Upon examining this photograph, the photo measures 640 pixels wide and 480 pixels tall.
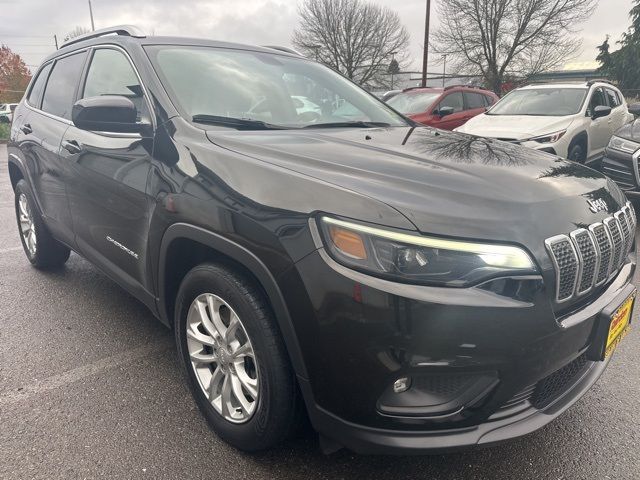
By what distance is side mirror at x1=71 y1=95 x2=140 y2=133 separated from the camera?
2.39 metres

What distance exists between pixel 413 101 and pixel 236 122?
347 inches

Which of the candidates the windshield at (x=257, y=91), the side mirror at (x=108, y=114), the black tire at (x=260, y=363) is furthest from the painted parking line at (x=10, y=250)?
the black tire at (x=260, y=363)

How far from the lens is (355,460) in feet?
6.82

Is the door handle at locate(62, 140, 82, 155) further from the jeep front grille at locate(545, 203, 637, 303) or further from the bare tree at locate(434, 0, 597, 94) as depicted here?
the bare tree at locate(434, 0, 597, 94)

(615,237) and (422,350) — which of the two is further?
(615,237)

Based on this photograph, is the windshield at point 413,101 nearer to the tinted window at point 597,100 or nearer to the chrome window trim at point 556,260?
the tinted window at point 597,100

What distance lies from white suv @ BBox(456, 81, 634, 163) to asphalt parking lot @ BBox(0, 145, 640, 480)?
14.4ft

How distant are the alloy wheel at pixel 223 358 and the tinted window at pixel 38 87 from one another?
279cm

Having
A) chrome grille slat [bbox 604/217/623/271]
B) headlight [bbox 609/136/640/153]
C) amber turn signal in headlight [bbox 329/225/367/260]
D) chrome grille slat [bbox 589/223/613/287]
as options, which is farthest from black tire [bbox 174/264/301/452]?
headlight [bbox 609/136/640/153]

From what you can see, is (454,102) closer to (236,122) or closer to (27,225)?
(27,225)

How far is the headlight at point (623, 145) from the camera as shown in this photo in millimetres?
5825

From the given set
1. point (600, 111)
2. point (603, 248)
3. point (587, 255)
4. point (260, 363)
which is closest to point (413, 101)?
point (600, 111)

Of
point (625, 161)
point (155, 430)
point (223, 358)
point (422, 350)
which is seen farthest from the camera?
point (625, 161)

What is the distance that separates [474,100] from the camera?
458 inches
